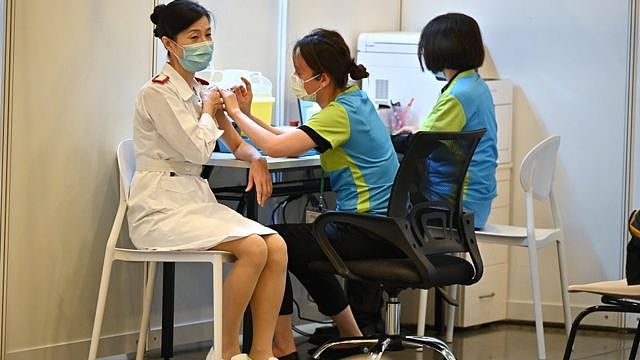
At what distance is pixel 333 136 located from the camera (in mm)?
3531

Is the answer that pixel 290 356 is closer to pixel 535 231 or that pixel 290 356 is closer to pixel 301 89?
pixel 301 89

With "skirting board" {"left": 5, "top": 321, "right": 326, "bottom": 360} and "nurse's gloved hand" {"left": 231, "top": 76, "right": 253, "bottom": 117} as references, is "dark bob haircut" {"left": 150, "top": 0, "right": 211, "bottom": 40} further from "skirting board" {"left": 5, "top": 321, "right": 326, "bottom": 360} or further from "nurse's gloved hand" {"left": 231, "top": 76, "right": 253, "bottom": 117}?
"skirting board" {"left": 5, "top": 321, "right": 326, "bottom": 360}

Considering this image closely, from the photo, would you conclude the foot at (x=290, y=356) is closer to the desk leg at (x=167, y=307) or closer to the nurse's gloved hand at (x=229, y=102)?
the desk leg at (x=167, y=307)

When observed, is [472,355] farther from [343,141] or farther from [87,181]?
[87,181]

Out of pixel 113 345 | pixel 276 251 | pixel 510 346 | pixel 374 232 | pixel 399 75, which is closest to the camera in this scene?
pixel 374 232

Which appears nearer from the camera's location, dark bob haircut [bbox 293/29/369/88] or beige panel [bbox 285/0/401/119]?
dark bob haircut [bbox 293/29/369/88]

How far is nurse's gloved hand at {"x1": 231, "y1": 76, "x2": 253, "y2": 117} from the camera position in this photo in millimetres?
3725

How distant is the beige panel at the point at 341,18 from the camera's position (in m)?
4.64

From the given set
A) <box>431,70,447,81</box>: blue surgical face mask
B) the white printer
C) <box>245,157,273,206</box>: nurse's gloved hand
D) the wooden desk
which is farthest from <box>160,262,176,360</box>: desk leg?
the white printer

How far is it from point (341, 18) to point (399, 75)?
38 centimetres

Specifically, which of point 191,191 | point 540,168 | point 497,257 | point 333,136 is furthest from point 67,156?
point 497,257

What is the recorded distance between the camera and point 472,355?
13.9 ft

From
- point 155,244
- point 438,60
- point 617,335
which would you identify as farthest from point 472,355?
point 155,244

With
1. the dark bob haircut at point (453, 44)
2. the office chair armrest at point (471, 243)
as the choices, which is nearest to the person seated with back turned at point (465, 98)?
the dark bob haircut at point (453, 44)
